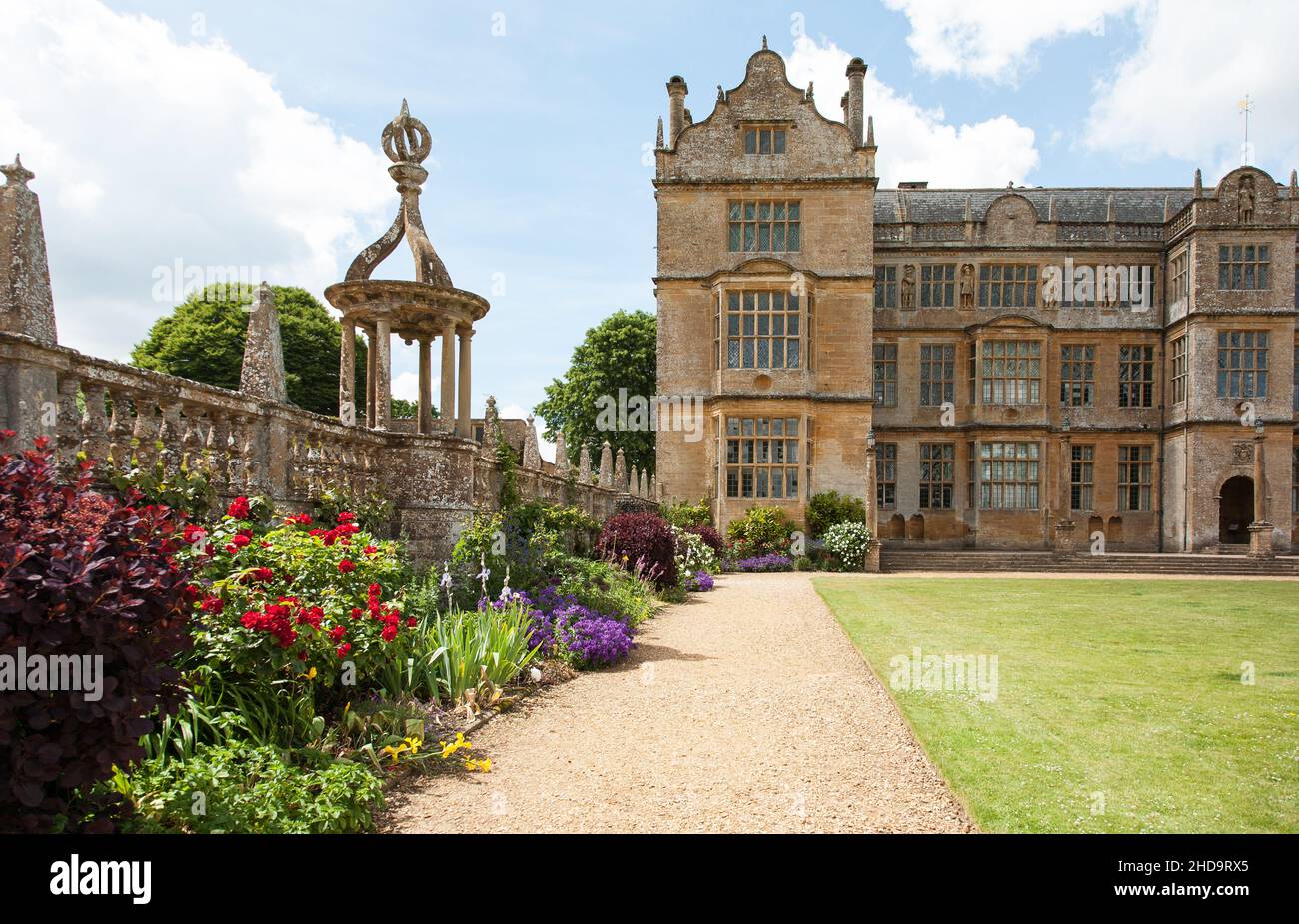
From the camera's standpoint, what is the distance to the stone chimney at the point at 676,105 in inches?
1038

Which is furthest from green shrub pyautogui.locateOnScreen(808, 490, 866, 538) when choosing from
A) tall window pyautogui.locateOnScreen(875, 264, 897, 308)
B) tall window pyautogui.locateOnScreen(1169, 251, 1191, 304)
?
tall window pyautogui.locateOnScreen(1169, 251, 1191, 304)

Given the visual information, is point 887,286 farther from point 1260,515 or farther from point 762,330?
point 1260,515

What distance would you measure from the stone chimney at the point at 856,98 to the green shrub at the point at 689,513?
12.0 metres

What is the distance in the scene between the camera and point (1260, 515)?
2620 cm

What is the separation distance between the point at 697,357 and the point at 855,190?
6857mm

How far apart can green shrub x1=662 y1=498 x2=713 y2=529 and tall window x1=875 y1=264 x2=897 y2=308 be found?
34.2ft

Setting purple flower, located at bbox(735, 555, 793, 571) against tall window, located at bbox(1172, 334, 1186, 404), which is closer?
purple flower, located at bbox(735, 555, 793, 571)

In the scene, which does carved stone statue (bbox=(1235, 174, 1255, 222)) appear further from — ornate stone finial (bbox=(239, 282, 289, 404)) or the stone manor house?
ornate stone finial (bbox=(239, 282, 289, 404))

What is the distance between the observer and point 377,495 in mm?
8602

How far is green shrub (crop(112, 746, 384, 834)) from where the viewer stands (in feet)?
11.9

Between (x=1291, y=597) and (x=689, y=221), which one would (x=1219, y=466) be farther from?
(x=689, y=221)

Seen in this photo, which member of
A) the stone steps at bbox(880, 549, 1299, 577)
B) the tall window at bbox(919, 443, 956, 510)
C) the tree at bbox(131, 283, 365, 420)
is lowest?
the stone steps at bbox(880, 549, 1299, 577)

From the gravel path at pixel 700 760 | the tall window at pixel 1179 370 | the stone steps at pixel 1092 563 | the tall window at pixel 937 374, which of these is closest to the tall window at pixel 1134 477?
the tall window at pixel 1179 370

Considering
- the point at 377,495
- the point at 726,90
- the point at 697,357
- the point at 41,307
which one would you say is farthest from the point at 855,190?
the point at 41,307
